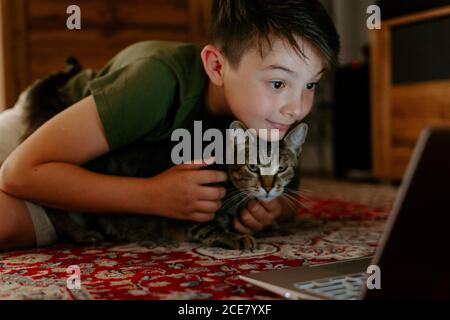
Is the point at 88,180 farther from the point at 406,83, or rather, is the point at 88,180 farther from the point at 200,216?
the point at 406,83

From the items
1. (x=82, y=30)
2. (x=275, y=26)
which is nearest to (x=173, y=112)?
(x=275, y=26)

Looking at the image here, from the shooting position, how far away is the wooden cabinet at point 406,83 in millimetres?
2428

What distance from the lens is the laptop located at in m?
0.55

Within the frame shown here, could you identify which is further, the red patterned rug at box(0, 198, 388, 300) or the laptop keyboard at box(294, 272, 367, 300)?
the red patterned rug at box(0, 198, 388, 300)

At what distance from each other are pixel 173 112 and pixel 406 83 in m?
1.76

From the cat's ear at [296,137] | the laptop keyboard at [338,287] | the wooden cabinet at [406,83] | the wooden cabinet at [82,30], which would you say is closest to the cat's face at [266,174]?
the cat's ear at [296,137]

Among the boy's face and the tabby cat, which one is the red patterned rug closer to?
the tabby cat

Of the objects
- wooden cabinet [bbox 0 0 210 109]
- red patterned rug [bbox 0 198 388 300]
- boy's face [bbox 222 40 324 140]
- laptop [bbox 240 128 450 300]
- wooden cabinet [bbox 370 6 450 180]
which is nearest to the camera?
laptop [bbox 240 128 450 300]

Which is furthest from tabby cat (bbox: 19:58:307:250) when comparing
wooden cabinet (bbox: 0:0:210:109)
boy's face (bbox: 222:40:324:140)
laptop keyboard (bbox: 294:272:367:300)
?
wooden cabinet (bbox: 0:0:210:109)

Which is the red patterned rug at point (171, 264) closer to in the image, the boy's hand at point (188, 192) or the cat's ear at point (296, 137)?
the boy's hand at point (188, 192)

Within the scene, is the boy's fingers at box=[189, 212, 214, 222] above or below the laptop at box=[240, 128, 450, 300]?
below
